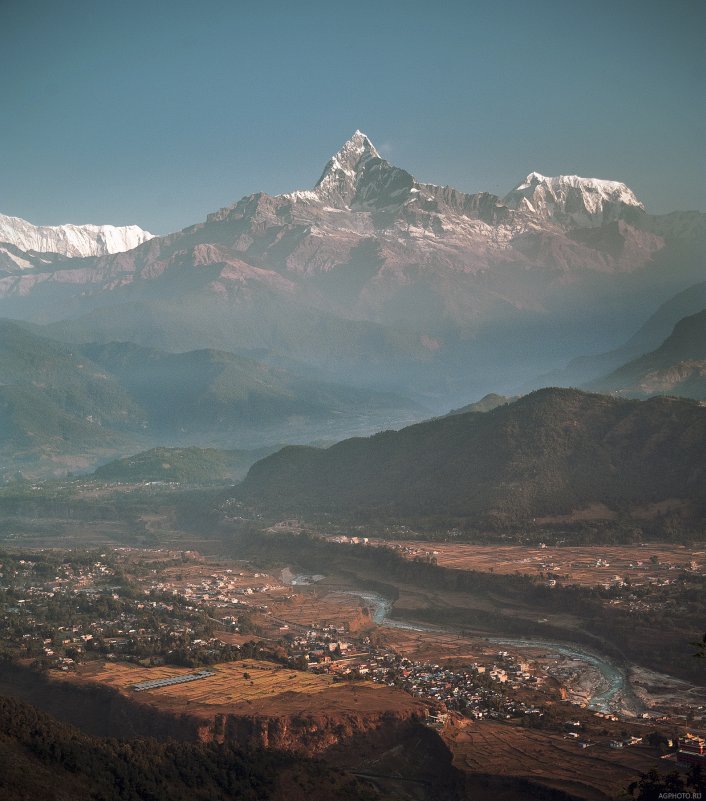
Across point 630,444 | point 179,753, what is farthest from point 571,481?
point 179,753

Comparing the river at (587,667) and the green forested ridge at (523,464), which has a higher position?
the green forested ridge at (523,464)

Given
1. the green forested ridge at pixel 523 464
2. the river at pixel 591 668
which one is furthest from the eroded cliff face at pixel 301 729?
the green forested ridge at pixel 523 464

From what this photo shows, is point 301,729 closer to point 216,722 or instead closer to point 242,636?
point 216,722

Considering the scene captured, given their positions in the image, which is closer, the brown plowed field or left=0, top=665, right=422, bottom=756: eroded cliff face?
the brown plowed field

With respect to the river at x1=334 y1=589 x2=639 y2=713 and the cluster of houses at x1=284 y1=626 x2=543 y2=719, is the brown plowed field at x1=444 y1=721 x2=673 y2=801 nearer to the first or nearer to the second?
the cluster of houses at x1=284 y1=626 x2=543 y2=719

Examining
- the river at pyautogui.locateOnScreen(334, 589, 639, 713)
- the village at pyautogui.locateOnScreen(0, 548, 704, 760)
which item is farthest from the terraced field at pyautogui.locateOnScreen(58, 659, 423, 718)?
the river at pyautogui.locateOnScreen(334, 589, 639, 713)

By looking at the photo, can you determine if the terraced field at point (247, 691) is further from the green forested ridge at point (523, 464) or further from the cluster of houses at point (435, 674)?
the green forested ridge at point (523, 464)

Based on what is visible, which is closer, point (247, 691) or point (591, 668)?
point (247, 691)

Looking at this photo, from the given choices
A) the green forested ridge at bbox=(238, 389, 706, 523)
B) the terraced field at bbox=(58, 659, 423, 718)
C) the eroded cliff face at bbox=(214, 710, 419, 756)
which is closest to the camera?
the eroded cliff face at bbox=(214, 710, 419, 756)

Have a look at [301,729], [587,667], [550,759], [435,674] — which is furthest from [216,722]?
[587,667]
